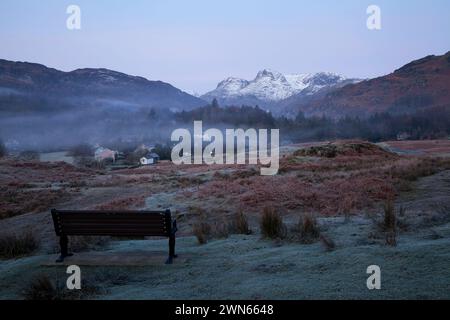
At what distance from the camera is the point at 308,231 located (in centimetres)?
800

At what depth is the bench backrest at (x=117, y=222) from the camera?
23.0 ft

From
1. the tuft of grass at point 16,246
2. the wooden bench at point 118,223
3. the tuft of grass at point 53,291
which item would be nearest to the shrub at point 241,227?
the wooden bench at point 118,223

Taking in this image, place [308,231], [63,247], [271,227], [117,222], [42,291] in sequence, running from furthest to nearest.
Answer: [271,227] → [308,231] → [63,247] → [117,222] → [42,291]

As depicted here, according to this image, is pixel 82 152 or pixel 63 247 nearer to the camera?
pixel 63 247

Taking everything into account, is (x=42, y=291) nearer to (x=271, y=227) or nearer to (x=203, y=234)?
(x=203, y=234)

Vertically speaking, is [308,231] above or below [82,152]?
above

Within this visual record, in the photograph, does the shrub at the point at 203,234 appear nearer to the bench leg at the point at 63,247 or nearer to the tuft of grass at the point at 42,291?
the bench leg at the point at 63,247

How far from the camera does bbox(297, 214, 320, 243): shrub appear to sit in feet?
25.2

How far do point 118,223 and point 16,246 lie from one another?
112 inches

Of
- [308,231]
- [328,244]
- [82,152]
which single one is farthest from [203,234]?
[82,152]

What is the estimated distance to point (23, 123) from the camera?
166 metres

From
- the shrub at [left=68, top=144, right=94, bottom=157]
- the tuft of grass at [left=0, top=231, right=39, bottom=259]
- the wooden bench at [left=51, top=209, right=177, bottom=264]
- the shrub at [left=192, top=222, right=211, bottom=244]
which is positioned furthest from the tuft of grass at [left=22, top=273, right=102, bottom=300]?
the shrub at [left=68, top=144, right=94, bottom=157]

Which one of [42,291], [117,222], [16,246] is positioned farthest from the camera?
[16,246]

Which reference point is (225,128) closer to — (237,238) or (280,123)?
(280,123)
